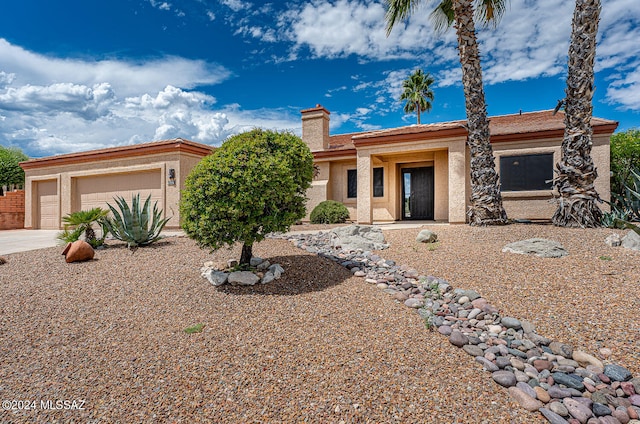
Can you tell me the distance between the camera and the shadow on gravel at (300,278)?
16.6 feet

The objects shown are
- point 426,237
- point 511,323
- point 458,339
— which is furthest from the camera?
point 426,237

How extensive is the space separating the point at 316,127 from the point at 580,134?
34.8 ft

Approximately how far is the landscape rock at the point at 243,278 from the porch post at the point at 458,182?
773 cm

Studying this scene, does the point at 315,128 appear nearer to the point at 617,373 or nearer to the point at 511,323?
the point at 511,323

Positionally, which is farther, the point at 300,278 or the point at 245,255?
the point at 245,255

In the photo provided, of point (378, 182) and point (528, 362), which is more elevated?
point (378, 182)

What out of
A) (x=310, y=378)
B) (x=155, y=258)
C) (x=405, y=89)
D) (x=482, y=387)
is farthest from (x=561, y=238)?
(x=405, y=89)

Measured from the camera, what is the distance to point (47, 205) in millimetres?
16562

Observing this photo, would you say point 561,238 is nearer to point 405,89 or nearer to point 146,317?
point 146,317

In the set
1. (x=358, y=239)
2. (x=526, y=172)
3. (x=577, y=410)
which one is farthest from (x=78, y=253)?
(x=526, y=172)

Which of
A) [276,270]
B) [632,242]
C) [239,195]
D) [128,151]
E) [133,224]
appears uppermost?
[128,151]

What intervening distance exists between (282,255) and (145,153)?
9643 mm

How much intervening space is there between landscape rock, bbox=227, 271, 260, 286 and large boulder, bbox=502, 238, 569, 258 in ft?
15.5

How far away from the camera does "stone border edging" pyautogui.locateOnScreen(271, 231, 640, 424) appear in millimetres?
2857
